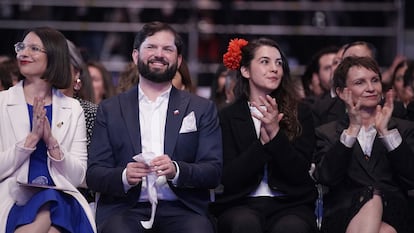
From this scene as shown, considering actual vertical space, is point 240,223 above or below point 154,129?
below

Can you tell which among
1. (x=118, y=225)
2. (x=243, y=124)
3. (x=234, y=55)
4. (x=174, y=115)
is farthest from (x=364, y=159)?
(x=118, y=225)

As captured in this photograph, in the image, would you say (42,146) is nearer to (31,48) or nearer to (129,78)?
(31,48)

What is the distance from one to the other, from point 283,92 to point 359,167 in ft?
2.30

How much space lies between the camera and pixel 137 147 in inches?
219

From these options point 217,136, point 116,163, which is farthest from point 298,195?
point 116,163

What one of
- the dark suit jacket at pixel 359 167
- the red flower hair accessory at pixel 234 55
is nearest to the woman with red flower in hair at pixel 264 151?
the red flower hair accessory at pixel 234 55

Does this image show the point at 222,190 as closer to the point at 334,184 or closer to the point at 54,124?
the point at 334,184

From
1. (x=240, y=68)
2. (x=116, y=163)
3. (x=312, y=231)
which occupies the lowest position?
(x=312, y=231)

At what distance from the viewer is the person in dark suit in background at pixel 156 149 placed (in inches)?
214

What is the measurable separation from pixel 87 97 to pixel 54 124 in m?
1.04

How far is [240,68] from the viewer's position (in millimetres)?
6336

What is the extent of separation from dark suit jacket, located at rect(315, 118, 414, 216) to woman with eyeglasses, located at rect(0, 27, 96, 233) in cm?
146

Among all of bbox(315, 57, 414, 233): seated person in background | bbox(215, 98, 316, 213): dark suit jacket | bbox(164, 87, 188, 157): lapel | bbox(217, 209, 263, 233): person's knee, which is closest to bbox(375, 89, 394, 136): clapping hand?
bbox(315, 57, 414, 233): seated person in background

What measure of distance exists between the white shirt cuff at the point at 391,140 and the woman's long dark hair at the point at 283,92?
0.56 metres
